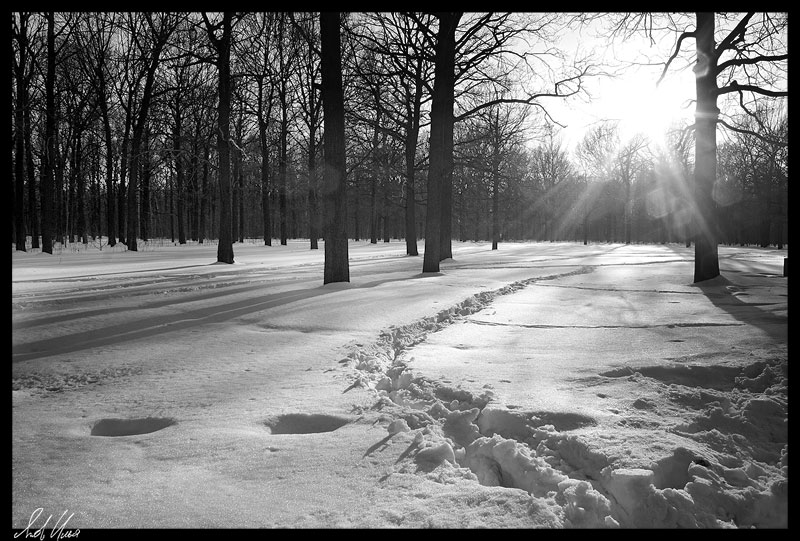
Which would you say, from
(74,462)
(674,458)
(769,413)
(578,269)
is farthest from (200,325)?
(578,269)

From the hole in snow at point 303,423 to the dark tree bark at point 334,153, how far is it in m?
5.65

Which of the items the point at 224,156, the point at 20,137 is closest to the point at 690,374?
the point at 20,137

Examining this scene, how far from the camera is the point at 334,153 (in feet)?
25.5

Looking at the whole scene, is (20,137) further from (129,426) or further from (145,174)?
(145,174)

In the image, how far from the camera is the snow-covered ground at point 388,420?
150cm

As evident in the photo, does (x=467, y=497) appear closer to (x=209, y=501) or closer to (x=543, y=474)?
(x=543, y=474)

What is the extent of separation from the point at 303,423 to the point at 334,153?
240 inches

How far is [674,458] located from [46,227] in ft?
61.5

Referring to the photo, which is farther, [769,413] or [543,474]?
[769,413]

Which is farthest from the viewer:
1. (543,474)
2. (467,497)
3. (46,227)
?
(46,227)

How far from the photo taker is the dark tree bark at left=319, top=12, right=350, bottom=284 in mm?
7410

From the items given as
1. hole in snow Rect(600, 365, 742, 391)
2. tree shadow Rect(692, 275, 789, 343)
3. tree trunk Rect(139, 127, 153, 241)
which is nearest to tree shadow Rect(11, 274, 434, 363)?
hole in snow Rect(600, 365, 742, 391)

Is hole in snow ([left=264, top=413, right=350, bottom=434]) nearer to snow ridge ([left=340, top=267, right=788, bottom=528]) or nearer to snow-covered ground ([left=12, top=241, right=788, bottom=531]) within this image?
snow-covered ground ([left=12, top=241, right=788, bottom=531])

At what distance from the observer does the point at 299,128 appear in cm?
2805
